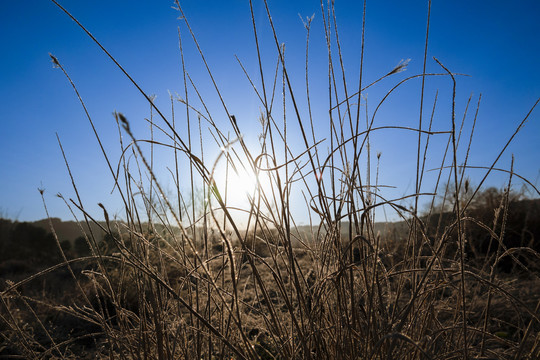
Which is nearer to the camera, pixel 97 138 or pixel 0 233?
→ pixel 97 138

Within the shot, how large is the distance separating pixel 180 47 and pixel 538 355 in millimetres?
1251

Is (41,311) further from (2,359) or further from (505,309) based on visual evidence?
(505,309)

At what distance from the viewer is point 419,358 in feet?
3.00

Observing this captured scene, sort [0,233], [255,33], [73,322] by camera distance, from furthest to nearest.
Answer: [0,233]
[73,322]
[255,33]

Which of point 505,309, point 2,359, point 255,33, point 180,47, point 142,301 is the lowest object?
point 2,359

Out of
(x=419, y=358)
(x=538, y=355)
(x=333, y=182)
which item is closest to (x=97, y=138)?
(x=333, y=182)

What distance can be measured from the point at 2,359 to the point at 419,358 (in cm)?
238

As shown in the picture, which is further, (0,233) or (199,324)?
(0,233)

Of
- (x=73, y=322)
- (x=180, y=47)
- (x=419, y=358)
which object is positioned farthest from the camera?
(x=73, y=322)

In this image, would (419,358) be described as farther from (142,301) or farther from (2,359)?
(2,359)

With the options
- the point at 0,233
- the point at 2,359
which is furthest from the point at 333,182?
the point at 0,233

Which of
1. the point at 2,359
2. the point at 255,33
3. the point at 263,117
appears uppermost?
the point at 255,33

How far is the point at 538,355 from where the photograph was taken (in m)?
0.80

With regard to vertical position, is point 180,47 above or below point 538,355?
above
